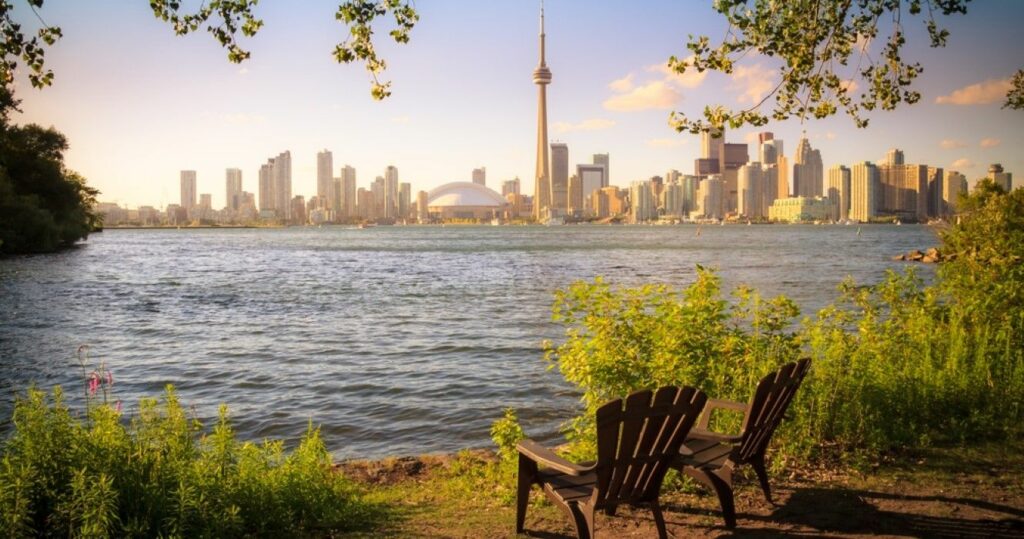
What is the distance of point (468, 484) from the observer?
678cm

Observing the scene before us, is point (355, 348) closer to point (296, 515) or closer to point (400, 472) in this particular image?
point (400, 472)

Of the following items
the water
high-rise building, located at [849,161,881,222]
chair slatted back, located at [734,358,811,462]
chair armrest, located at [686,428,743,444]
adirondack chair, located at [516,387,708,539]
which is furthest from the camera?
high-rise building, located at [849,161,881,222]

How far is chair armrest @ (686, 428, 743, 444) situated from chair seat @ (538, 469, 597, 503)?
1.04 meters

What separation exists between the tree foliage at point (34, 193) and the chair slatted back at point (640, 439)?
50.3m

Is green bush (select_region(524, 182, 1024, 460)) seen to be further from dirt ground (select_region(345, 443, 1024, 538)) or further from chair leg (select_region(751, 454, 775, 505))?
chair leg (select_region(751, 454, 775, 505))

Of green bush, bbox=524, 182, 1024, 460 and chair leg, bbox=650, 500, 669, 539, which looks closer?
chair leg, bbox=650, 500, 669, 539

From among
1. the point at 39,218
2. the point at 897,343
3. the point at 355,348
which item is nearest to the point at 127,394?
the point at 355,348

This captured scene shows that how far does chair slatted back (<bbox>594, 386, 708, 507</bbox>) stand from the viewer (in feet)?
13.9

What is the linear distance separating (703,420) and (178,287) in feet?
114

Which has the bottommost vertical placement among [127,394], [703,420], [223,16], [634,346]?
[127,394]

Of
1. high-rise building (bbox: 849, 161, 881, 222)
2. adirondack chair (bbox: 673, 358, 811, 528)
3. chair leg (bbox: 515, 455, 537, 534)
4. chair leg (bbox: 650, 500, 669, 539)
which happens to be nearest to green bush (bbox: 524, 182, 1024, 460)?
adirondack chair (bbox: 673, 358, 811, 528)

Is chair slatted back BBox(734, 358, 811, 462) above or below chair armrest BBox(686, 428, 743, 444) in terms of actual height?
above

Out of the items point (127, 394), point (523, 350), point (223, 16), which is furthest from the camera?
point (523, 350)

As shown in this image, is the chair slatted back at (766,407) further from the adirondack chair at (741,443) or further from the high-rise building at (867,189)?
the high-rise building at (867,189)
